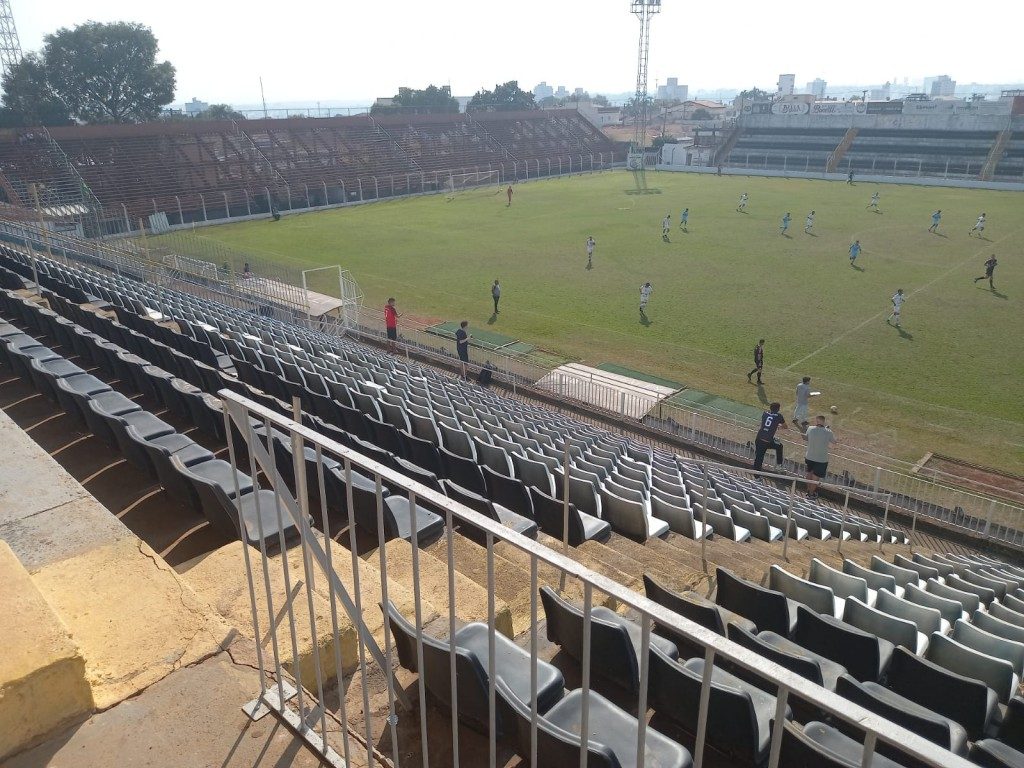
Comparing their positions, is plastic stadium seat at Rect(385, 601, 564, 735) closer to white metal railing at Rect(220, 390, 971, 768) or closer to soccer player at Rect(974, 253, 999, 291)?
white metal railing at Rect(220, 390, 971, 768)

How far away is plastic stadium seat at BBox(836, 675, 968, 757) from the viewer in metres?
3.66

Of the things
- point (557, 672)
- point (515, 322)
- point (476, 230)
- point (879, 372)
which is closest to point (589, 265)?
point (515, 322)

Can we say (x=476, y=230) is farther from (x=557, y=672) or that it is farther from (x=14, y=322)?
(x=557, y=672)

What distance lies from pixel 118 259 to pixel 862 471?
22.2 meters

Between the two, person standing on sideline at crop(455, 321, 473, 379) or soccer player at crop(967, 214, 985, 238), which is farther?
soccer player at crop(967, 214, 985, 238)

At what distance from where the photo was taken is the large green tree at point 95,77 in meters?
57.9

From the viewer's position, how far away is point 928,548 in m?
Result: 11.9

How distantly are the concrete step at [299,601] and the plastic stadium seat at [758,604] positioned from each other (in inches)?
90.4

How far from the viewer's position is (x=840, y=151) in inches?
2879

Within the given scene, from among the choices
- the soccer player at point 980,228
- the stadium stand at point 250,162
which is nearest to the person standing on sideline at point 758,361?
the soccer player at point 980,228

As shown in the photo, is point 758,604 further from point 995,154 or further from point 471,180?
point 995,154

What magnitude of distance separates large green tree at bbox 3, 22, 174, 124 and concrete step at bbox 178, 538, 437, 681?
66.5 m

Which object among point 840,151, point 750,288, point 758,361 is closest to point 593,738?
point 758,361

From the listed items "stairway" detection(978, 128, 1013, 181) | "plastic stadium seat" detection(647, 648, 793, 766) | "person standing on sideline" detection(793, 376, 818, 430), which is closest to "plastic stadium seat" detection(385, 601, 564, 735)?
"plastic stadium seat" detection(647, 648, 793, 766)
